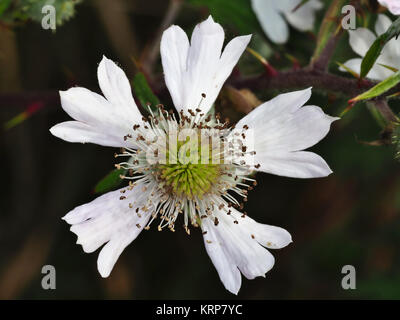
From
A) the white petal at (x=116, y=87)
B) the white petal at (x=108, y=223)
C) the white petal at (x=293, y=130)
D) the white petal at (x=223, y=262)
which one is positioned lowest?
the white petal at (x=223, y=262)

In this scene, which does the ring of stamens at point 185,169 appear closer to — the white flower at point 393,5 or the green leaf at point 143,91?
the green leaf at point 143,91

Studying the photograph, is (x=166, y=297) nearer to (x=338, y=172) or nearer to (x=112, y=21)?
(x=338, y=172)

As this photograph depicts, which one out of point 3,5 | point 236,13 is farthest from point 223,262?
point 3,5

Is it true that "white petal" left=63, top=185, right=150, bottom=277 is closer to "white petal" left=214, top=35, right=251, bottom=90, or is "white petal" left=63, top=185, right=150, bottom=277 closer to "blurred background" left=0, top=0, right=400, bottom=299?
"white petal" left=214, top=35, right=251, bottom=90

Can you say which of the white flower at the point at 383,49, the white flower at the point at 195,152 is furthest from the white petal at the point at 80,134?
the white flower at the point at 383,49

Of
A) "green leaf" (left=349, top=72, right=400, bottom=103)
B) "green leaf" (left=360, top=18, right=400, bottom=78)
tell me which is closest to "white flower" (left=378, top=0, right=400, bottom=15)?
"green leaf" (left=360, top=18, right=400, bottom=78)

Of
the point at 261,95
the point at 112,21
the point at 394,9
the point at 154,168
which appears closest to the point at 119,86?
the point at 154,168

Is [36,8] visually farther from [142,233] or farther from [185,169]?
[142,233]
